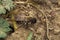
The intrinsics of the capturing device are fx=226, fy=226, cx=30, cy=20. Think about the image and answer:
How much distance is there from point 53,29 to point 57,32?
0.06 m

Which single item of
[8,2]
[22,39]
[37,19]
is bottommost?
[22,39]

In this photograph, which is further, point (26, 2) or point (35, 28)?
point (26, 2)

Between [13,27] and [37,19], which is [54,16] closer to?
[37,19]

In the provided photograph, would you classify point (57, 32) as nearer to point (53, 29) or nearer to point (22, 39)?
point (53, 29)

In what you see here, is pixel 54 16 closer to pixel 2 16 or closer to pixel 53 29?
pixel 53 29

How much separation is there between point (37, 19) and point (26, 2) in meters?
0.26

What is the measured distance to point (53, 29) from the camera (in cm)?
244

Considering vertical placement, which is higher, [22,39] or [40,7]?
[40,7]

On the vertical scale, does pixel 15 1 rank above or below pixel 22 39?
above

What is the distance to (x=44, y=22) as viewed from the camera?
8.14 ft

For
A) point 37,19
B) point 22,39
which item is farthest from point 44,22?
point 22,39

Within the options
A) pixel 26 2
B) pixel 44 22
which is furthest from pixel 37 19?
pixel 26 2

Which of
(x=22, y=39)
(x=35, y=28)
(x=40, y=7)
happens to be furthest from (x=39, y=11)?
(x=22, y=39)

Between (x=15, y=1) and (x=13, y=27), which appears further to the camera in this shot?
(x=15, y=1)
